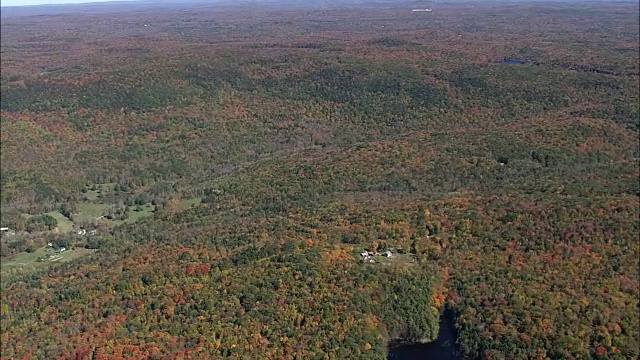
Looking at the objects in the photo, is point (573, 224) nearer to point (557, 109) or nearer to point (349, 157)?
point (349, 157)

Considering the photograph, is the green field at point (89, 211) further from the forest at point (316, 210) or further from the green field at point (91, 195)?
the green field at point (91, 195)

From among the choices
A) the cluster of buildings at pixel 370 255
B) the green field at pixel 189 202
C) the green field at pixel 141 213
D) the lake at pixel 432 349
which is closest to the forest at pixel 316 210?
the green field at pixel 189 202

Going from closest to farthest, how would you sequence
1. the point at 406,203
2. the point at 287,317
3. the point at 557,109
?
the point at 287,317 < the point at 406,203 < the point at 557,109

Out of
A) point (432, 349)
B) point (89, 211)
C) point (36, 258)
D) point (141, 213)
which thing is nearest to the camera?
point (432, 349)

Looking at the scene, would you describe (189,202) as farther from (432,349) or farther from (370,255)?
(432,349)

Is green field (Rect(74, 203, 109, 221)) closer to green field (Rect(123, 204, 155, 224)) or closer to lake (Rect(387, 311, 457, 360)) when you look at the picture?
green field (Rect(123, 204, 155, 224))

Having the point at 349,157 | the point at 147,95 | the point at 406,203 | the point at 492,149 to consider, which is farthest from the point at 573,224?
the point at 147,95

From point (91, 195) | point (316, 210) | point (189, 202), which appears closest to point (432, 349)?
point (316, 210)
